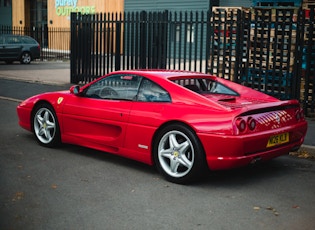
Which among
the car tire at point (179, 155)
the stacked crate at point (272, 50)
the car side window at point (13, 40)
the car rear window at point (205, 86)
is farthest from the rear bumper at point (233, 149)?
the car side window at point (13, 40)

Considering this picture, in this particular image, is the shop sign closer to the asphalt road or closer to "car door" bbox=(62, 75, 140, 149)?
"car door" bbox=(62, 75, 140, 149)

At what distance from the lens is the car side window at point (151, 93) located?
19.1 ft

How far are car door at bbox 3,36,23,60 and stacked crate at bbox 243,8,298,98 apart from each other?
16679 mm

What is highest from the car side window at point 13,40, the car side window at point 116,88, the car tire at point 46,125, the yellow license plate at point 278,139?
the car side window at point 13,40

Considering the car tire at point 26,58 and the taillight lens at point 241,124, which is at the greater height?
the taillight lens at point 241,124

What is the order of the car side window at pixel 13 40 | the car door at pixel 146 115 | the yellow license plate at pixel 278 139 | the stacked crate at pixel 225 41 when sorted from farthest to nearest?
the car side window at pixel 13 40, the stacked crate at pixel 225 41, the car door at pixel 146 115, the yellow license plate at pixel 278 139

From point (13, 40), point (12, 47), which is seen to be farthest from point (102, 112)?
point (13, 40)

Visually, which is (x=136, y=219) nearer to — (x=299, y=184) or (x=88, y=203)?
(x=88, y=203)

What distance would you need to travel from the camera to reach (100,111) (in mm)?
6355

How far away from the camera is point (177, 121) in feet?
18.1

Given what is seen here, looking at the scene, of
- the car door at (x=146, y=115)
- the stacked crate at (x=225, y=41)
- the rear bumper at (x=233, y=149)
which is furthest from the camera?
the stacked crate at (x=225, y=41)

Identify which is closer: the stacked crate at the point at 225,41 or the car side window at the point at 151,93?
the car side window at the point at 151,93

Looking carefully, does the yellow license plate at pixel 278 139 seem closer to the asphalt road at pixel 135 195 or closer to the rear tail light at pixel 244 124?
the rear tail light at pixel 244 124

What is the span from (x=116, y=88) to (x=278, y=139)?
2.17 metres
